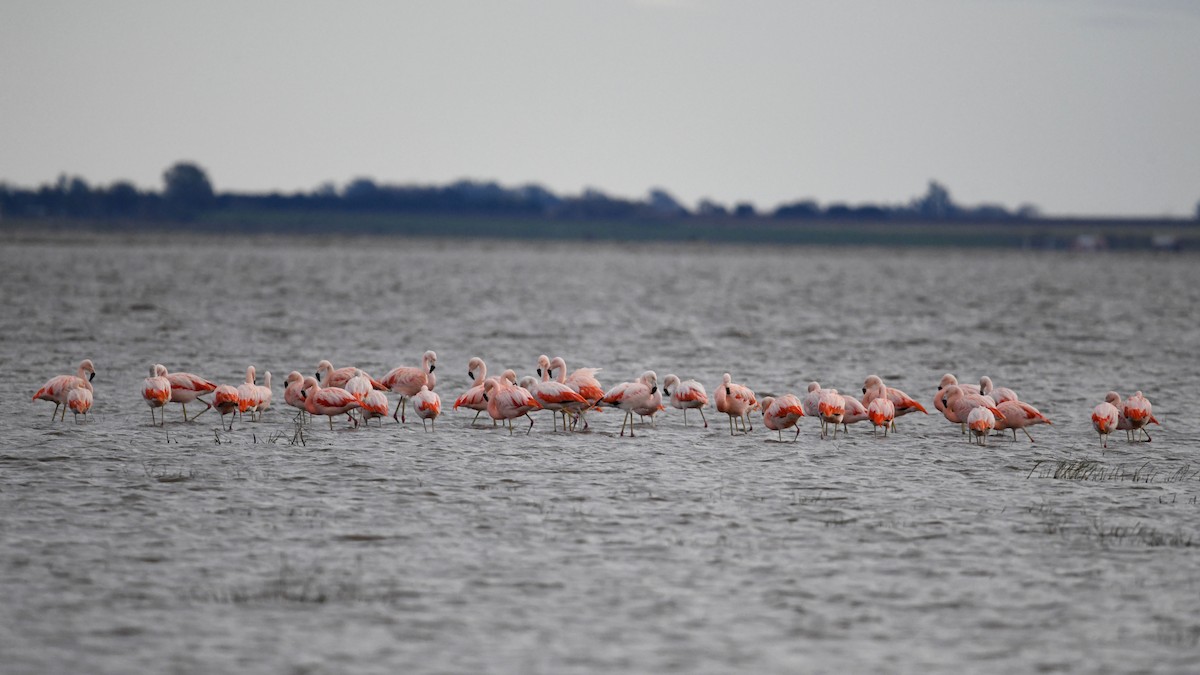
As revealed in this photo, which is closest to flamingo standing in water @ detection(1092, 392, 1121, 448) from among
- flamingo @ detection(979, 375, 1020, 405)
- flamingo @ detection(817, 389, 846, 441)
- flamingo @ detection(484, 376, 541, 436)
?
→ flamingo @ detection(979, 375, 1020, 405)

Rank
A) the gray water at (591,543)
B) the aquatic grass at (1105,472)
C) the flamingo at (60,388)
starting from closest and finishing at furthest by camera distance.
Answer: the gray water at (591,543) < the aquatic grass at (1105,472) < the flamingo at (60,388)

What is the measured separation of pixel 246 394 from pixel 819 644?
11999mm

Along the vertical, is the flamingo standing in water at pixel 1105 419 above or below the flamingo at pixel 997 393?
below

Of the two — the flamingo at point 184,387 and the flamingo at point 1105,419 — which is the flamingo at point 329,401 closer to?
the flamingo at point 184,387

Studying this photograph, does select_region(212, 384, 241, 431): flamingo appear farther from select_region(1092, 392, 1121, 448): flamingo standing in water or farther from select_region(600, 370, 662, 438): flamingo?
select_region(1092, 392, 1121, 448): flamingo standing in water

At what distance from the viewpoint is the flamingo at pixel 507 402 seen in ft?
64.3

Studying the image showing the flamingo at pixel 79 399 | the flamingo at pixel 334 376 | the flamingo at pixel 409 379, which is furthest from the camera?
the flamingo at pixel 334 376

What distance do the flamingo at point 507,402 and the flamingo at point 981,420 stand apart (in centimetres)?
624

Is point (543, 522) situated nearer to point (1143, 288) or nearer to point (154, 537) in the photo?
point (154, 537)

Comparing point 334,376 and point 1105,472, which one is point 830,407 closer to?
point 1105,472

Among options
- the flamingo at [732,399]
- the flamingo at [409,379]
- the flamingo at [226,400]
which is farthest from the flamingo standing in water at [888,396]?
the flamingo at [226,400]

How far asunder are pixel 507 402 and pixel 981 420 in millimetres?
6782

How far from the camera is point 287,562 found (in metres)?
12.1

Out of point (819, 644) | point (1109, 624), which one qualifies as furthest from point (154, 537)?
point (1109, 624)
